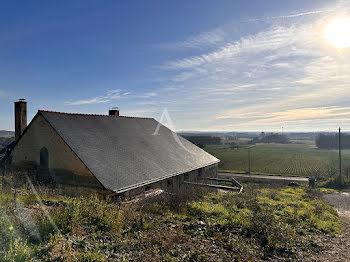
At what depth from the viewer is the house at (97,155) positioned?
11.7 meters

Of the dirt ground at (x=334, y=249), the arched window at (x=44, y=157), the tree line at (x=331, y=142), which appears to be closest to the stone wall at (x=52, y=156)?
the arched window at (x=44, y=157)

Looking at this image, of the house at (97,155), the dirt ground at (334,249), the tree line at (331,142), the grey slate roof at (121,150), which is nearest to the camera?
the dirt ground at (334,249)

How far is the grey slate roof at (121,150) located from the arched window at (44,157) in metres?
1.84

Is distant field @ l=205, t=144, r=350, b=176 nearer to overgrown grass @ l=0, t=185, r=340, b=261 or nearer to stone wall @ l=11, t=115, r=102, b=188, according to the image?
stone wall @ l=11, t=115, r=102, b=188

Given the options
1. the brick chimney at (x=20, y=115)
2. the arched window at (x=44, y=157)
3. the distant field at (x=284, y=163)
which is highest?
the brick chimney at (x=20, y=115)

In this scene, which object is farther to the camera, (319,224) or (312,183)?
(312,183)

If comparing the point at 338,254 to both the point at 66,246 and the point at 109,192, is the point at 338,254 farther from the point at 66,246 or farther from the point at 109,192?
the point at 109,192

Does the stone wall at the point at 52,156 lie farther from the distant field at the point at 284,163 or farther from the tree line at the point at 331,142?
the tree line at the point at 331,142

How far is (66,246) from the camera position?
4.80m

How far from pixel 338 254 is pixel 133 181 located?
872 cm

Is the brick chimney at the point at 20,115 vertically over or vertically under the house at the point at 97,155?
over

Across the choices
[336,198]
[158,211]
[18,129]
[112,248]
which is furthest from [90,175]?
[336,198]

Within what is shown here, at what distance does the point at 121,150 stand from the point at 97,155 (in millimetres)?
2189

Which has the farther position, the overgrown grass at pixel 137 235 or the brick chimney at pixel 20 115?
the brick chimney at pixel 20 115
